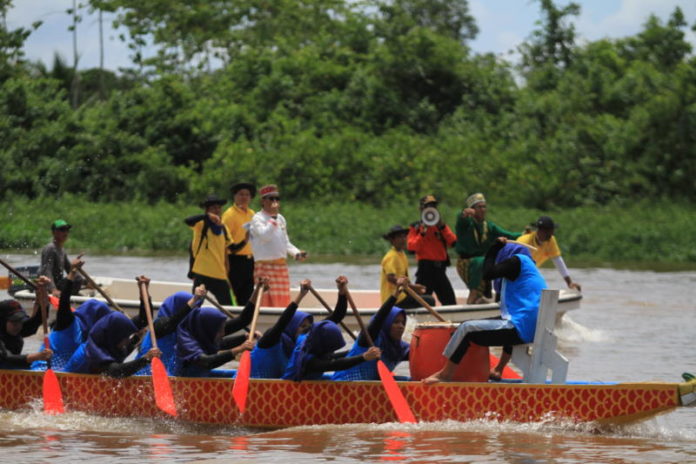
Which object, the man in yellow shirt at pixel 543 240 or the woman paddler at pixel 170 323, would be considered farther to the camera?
the man in yellow shirt at pixel 543 240

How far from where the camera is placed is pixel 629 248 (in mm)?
25641

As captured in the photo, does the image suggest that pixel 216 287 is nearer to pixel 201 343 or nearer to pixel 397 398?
pixel 201 343

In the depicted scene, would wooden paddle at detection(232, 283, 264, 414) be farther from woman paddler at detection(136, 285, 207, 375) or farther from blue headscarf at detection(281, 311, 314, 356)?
woman paddler at detection(136, 285, 207, 375)

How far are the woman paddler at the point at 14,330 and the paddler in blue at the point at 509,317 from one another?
2825mm

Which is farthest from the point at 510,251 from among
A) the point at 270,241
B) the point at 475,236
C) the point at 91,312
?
the point at 475,236

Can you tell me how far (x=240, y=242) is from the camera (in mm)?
12250

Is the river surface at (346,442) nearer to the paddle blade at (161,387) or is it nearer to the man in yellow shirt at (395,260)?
the paddle blade at (161,387)

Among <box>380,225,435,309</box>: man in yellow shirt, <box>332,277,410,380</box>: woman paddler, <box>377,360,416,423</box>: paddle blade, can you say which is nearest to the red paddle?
<box>332,277,410,380</box>: woman paddler

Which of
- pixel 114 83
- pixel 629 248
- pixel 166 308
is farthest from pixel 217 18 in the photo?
pixel 166 308

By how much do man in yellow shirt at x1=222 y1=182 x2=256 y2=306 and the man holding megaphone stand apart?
1.70 m

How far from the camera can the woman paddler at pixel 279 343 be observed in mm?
8672

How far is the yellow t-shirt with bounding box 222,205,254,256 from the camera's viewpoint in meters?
12.3

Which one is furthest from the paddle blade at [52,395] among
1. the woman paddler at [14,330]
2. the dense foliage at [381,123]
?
the dense foliage at [381,123]

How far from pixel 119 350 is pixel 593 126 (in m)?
23.9
